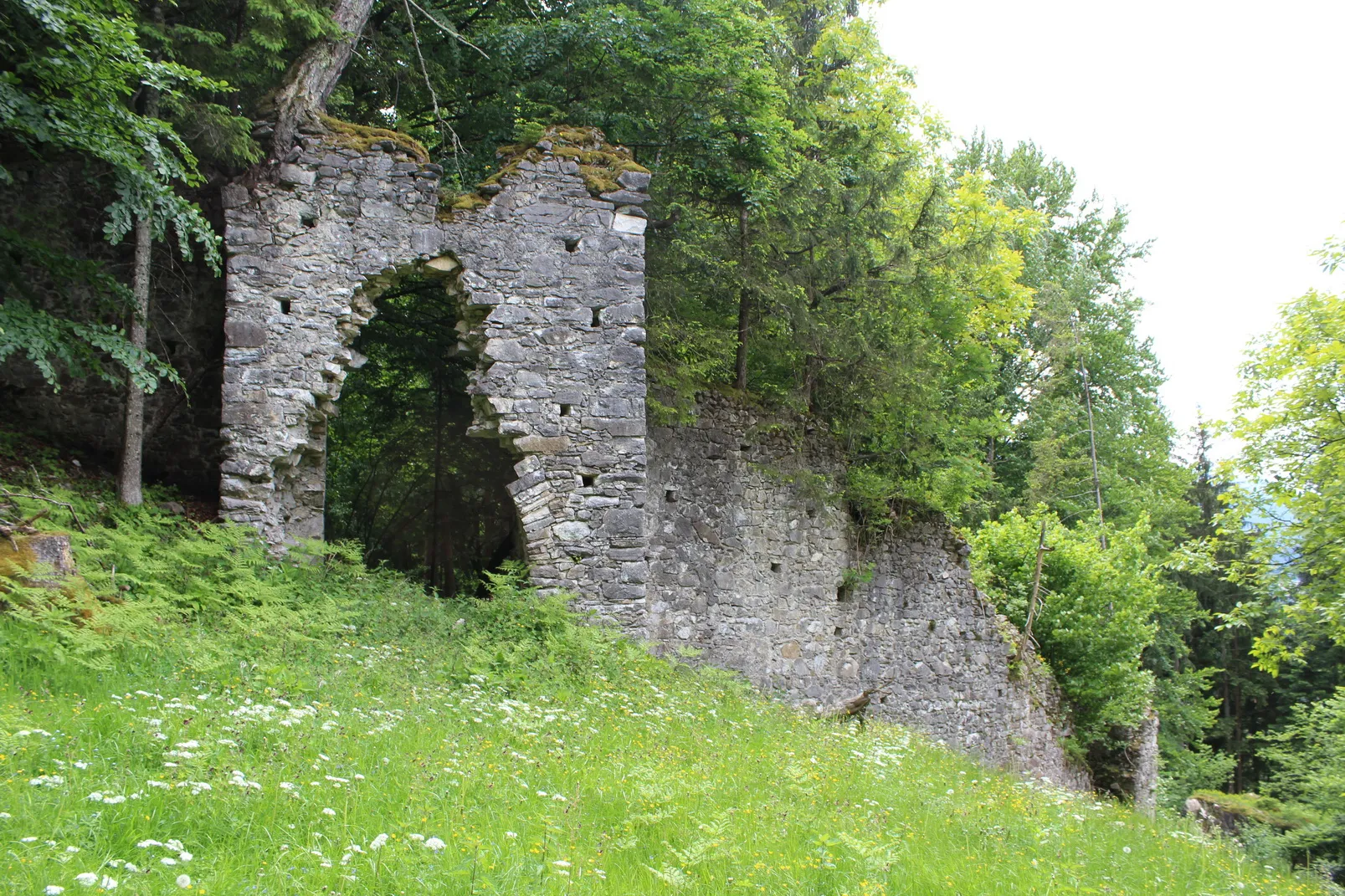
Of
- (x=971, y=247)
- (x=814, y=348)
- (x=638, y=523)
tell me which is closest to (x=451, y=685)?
(x=638, y=523)

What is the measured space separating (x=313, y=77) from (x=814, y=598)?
27.2 ft

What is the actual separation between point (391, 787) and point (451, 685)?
2383 millimetres

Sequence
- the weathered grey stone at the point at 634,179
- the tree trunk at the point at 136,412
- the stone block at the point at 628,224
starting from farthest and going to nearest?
the weathered grey stone at the point at 634,179
the stone block at the point at 628,224
the tree trunk at the point at 136,412

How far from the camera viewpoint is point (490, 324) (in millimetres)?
9289

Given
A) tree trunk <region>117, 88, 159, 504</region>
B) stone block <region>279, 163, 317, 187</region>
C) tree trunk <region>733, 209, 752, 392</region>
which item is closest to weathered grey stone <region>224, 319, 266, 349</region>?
tree trunk <region>117, 88, 159, 504</region>

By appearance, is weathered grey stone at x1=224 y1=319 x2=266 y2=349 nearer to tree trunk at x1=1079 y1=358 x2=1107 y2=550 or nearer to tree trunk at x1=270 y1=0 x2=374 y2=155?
tree trunk at x1=270 y1=0 x2=374 y2=155

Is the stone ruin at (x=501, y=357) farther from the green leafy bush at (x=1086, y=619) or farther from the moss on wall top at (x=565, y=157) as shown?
the green leafy bush at (x=1086, y=619)

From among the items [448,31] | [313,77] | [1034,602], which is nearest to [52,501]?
[313,77]

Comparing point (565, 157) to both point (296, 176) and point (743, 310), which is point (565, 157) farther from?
point (743, 310)

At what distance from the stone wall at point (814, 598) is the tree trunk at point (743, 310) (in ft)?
2.40

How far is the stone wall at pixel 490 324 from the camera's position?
8.86 meters

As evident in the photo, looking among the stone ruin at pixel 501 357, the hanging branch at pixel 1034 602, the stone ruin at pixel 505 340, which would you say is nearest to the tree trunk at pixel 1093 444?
the hanging branch at pixel 1034 602

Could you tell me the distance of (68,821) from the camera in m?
3.41

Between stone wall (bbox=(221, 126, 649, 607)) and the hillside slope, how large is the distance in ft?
2.80
